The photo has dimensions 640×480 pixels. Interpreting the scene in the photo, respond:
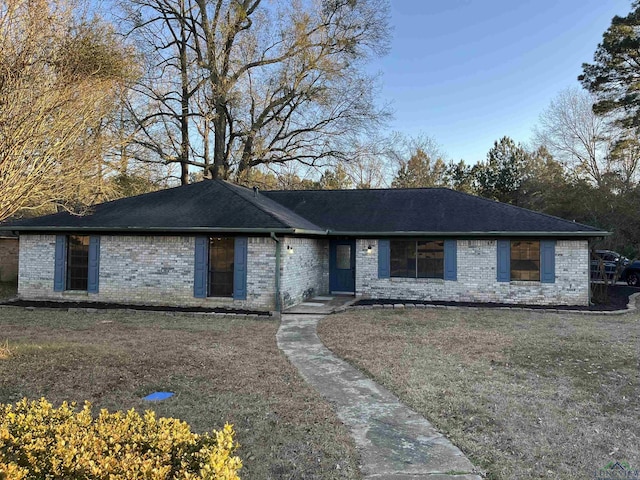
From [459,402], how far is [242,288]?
26.0ft

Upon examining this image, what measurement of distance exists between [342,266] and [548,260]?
21.7 feet

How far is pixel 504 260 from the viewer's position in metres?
12.9

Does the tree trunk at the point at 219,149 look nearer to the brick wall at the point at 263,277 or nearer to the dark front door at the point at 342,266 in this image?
the dark front door at the point at 342,266

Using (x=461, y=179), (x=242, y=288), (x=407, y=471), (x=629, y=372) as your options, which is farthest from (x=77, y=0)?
(x=461, y=179)

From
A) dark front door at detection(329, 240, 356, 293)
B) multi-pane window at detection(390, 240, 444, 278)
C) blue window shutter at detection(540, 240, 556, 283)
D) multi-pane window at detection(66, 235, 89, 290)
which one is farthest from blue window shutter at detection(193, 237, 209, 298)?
blue window shutter at detection(540, 240, 556, 283)

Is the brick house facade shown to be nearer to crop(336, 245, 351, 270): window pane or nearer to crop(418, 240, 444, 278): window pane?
crop(418, 240, 444, 278): window pane

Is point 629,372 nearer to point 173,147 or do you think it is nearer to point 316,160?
point 316,160

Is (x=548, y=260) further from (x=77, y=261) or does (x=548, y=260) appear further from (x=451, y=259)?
(x=77, y=261)

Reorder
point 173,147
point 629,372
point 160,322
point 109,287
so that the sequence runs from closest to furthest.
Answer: point 629,372 < point 160,322 < point 109,287 < point 173,147

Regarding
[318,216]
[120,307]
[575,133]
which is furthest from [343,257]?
[575,133]

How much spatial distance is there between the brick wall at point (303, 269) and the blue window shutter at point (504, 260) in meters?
5.79

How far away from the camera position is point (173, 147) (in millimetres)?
22688

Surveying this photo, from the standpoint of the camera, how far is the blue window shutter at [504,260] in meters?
12.9

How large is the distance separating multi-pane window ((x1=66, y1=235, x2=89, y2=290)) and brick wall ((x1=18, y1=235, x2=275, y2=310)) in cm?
35
